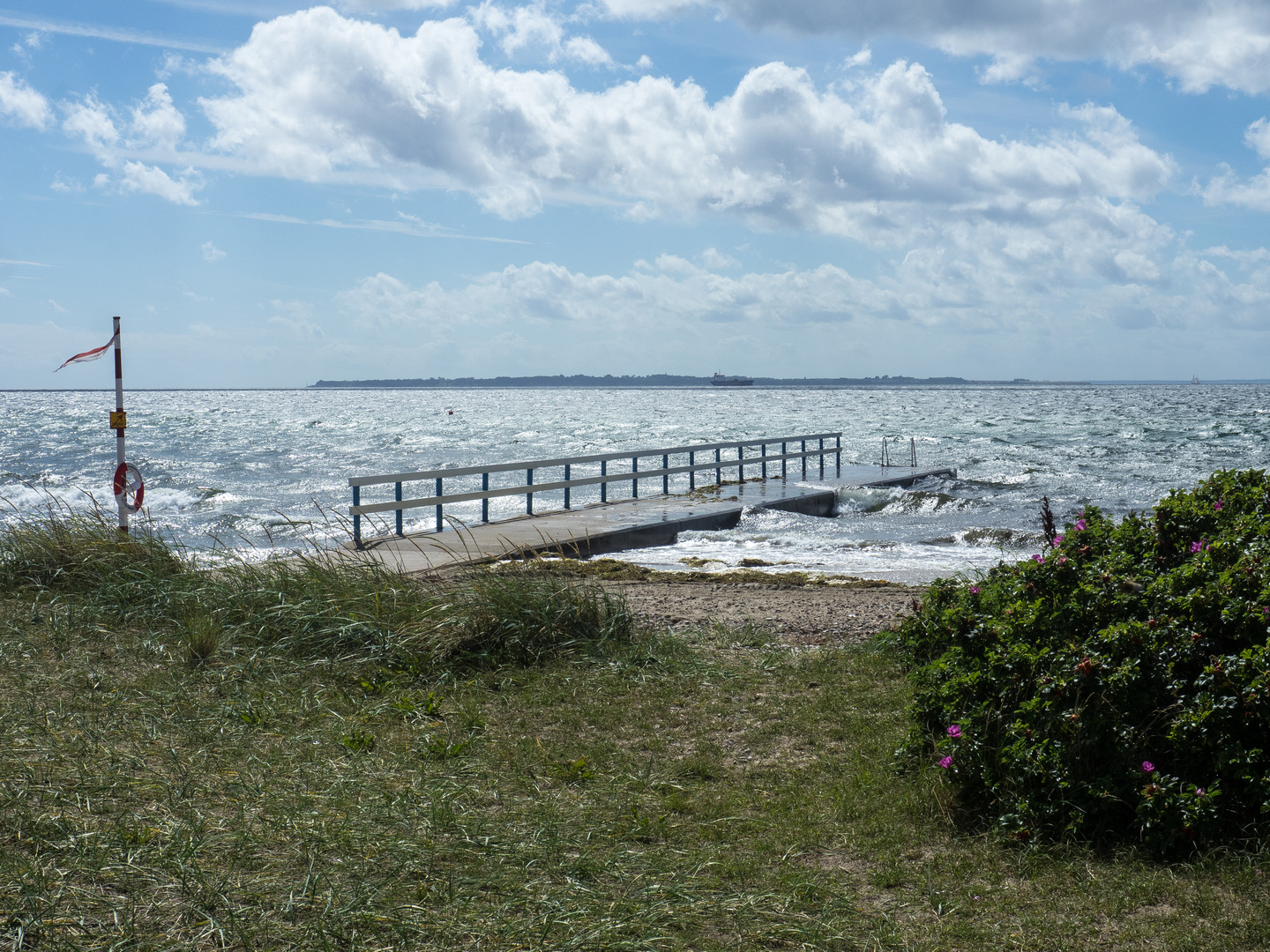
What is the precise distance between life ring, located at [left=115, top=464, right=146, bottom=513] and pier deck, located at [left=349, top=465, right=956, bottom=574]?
2.25 meters

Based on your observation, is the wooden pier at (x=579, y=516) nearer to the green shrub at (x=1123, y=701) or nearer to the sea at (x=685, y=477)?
the sea at (x=685, y=477)

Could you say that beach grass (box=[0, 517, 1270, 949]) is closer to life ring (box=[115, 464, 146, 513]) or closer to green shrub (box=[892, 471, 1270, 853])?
green shrub (box=[892, 471, 1270, 853])

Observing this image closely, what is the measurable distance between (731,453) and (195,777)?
45357 mm

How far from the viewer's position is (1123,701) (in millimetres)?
3785

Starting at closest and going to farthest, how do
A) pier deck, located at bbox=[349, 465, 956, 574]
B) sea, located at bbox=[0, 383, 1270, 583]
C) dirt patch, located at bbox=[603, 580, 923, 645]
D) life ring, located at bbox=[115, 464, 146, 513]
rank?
dirt patch, located at bbox=[603, 580, 923, 645]
life ring, located at bbox=[115, 464, 146, 513]
pier deck, located at bbox=[349, 465, 956, 574]
sea, located at bbox=[0, 383, 1270, 583]

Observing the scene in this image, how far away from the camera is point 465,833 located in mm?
3729

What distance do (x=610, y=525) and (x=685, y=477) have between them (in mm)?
23128

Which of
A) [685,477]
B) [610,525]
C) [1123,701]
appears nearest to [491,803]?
[1123,701]

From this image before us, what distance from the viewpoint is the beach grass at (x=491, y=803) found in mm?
3049

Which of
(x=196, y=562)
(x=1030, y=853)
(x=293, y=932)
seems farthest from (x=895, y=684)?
A: (x=196, y=562)

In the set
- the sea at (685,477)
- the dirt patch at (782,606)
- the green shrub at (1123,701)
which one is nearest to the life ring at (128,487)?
the sea at (685,477)

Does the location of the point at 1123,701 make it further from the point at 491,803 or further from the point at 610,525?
the point at 610,525

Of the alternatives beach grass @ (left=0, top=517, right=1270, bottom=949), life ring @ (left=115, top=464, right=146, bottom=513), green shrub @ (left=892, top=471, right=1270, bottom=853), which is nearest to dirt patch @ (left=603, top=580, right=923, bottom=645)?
beach grass @ (left=0, top=517, right=1270, bottom=949)

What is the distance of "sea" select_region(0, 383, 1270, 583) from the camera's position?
47.5 ft
